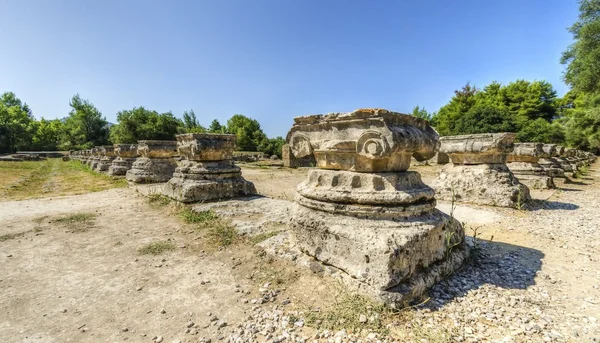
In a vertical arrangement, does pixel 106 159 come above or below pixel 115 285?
above

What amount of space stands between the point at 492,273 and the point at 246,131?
32611 mm

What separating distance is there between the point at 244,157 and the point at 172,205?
46.2 ft

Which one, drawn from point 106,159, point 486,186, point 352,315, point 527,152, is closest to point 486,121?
point 527,152

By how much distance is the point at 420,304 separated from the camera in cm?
179

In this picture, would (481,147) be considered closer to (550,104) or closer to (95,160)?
(95,160)

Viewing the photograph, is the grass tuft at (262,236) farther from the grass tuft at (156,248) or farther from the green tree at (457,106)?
the green tree at (457,106)

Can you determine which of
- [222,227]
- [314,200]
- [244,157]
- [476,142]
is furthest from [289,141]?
[244,157]

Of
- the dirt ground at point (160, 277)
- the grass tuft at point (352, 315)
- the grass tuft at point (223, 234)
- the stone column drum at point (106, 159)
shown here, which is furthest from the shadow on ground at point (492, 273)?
the stone column drum at point (106, 159)

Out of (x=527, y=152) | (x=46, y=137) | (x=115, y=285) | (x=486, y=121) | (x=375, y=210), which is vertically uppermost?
Answer: (x=46, y=137)

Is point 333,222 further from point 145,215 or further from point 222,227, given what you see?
point 145,215

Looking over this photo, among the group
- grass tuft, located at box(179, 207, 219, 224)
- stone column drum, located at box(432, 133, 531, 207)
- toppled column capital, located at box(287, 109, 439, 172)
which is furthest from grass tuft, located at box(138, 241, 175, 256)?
stone column drum, located at box(432, 133, 531, 207)

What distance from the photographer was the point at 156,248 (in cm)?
294

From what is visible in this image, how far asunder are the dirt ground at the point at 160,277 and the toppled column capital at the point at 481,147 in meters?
1.49

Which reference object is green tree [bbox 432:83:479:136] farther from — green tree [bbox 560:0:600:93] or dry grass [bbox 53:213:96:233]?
dry grass [bbox 53:213:96:233]
